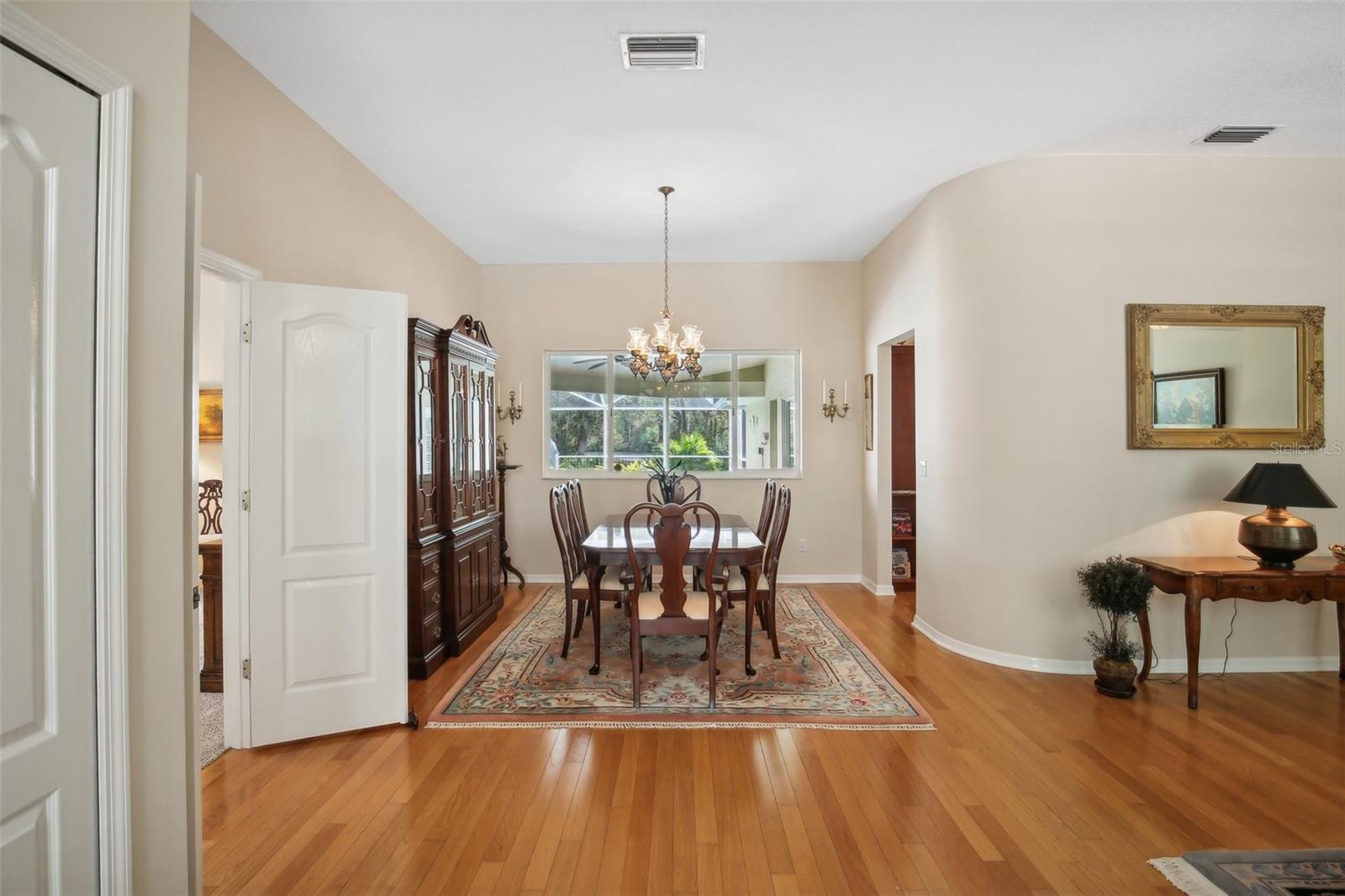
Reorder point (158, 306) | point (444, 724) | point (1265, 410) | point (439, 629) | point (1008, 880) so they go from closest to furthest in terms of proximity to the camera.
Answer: point (158, 306) < point (1008, 880) < point (444, 724) < point (1265, 410) < point (439, 629)

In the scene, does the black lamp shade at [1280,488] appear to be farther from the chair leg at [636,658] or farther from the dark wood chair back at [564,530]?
the dark wood chair back at [564,530]

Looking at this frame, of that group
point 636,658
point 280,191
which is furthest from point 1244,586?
point 280,191

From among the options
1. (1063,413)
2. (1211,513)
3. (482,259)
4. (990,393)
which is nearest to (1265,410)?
(1211,513)

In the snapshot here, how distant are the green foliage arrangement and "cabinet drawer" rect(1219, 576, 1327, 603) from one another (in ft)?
1.04

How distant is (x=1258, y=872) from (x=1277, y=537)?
1981 mm

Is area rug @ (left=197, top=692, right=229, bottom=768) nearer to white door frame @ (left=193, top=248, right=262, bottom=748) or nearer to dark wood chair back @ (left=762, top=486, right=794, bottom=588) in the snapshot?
white door frame @ (left=193, top=248, right=262, bottom=748)

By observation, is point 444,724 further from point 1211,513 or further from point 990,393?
point 1211,513

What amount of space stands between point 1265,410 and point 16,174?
5.25 m

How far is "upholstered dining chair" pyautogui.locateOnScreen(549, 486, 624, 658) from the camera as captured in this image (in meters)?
3.67

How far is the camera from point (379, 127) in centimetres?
327

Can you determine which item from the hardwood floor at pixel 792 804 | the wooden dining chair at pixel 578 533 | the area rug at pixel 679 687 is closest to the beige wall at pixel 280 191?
the wooden dining chair at pixel 578 533

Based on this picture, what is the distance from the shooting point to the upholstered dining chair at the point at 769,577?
Answer: 147 inches

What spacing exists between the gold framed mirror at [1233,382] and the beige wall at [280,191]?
4.58 m

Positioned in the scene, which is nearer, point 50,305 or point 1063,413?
point 50,305
